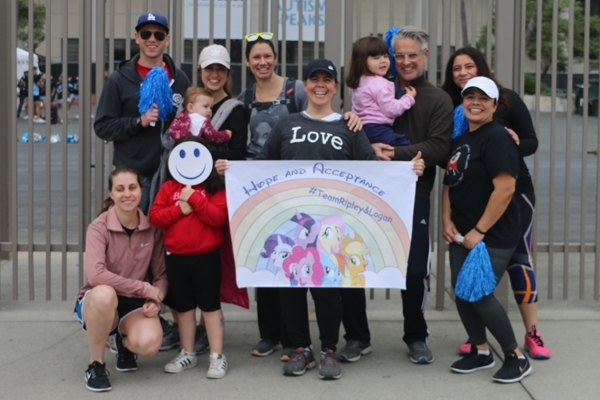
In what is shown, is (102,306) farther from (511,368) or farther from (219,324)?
(511,368)

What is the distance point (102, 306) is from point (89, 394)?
47 centimetres

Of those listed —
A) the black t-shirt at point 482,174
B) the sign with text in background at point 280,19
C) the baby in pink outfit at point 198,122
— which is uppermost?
the sign with text in background at point 280,19

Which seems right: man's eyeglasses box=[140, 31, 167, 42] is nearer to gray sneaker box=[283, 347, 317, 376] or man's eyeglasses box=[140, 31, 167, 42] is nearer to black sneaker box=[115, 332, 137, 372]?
black sneaker box=[115, 332, 137, 372]

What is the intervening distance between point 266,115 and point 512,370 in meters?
1.95

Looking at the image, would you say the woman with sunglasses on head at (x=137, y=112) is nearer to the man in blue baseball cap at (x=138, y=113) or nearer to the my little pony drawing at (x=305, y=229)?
the man in blue baseball cap at (x=138, y=113)

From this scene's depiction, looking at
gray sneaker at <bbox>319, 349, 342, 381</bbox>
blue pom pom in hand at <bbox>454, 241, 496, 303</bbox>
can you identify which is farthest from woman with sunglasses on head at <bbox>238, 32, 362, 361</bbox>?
blue pom pom in hand at <bbox>454, 241, 496, 303</bbox>

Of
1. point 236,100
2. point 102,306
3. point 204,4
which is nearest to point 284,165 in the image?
point 236,100

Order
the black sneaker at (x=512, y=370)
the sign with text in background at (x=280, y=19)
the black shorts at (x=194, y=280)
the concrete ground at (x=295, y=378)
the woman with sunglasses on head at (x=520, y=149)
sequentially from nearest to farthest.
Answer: the concrete ground at (x=295, y=378)
the black sneaker at (x=512, y=370)
the black shorts at (x=194, y=280)
the woman with sunglasses on head at (x=520, y=149)
the sign with text in background at (x=280, y=19)

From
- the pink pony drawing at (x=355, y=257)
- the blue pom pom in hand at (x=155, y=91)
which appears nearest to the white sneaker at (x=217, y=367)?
the pink pony drawing at (x=355, y=257)

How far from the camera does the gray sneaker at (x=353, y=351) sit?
5406 millimetres

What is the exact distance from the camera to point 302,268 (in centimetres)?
511

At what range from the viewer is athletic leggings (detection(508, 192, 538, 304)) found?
5.46 m

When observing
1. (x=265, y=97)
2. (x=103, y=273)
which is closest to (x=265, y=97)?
(x=265, y=97)

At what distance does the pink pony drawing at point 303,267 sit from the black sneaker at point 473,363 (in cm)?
92
